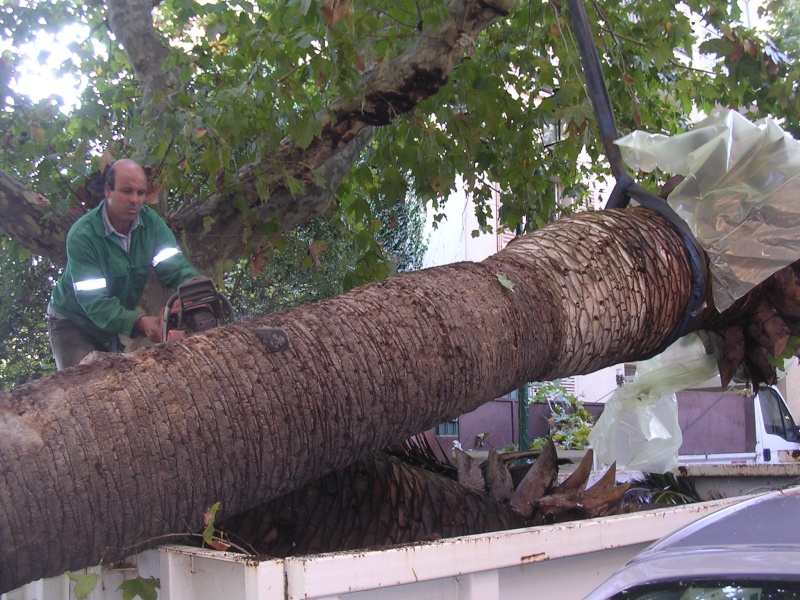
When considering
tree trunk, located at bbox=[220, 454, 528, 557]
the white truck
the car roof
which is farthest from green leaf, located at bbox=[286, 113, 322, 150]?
the white truck

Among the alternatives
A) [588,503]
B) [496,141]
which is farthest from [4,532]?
[496,141]

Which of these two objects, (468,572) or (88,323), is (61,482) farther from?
(88,323)

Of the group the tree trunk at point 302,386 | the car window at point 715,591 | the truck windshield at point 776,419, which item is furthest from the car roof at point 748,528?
the truck windshield at point 776,419

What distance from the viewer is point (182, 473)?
2256 millimetres

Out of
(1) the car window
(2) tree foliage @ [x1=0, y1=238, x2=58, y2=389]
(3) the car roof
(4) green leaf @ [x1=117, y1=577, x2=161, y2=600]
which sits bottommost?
(1) the car window

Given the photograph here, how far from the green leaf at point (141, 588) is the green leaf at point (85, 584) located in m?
0.08

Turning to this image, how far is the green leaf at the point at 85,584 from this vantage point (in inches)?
85.4

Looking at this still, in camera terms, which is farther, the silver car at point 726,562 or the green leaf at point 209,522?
the green leaf at point 209,522

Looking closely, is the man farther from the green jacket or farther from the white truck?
the white truck

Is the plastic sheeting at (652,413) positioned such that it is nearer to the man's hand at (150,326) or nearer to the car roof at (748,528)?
the car roof at (748,528)

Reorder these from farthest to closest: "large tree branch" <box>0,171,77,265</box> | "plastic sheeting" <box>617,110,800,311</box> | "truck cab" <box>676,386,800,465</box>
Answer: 1. "truck cab" <box>676,386,800,465</box>
2. "large tree branch" <box>0,171,77,265</box>
3. "plastic sheeting" <box>617,110,800,311</box>

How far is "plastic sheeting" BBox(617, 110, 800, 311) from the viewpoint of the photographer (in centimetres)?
321

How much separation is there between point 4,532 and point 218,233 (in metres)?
3.43

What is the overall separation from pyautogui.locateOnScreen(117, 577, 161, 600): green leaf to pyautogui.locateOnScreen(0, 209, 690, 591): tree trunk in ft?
0.28
